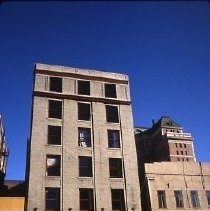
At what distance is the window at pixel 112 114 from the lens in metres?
34.6

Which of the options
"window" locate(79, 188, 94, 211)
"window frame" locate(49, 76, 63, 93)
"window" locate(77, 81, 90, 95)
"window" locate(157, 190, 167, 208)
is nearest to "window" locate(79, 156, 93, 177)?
"window" locate(79, 188, 94, 211)

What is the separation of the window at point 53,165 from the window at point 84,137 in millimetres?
3012

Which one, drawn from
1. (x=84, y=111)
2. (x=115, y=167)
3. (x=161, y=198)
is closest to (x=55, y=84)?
(x=84, y=111)

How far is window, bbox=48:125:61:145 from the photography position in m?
31.1

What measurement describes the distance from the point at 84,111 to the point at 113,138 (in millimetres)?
4541

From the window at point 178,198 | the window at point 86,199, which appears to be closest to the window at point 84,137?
the window at point 86,199

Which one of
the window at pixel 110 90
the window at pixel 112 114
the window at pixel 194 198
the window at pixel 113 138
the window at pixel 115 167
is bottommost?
the window at pixel 194 198

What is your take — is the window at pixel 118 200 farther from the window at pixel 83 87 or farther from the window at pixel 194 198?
the window at pixel 83 87

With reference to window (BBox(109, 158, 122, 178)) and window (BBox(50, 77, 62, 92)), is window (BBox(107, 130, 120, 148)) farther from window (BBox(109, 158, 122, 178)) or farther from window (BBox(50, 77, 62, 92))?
window (BBox(50, 77, 62, 92))

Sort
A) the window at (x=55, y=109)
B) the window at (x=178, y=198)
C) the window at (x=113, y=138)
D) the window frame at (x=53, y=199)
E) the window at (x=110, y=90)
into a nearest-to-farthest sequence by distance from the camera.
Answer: the window frame at (x=53, y=199)
the window at (x=178, y=198)
the window at (x=55, y=109)
the window at (x=113, y=138)
the window at (x=110, y=90)

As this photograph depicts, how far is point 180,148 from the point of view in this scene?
87438mm

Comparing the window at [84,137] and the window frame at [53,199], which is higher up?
the window at [84,137]

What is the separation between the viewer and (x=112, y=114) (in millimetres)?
35031

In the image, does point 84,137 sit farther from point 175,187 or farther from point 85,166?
point 175,187
